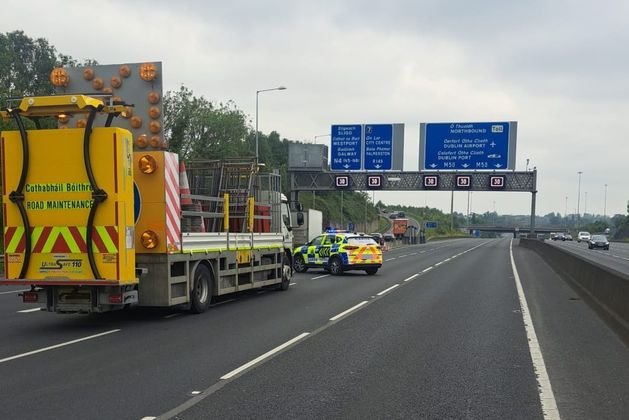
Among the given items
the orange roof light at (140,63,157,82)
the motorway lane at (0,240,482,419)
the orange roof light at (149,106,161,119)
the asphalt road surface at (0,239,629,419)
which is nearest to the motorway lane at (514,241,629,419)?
the asphalt road surface at (0,239,629,419)

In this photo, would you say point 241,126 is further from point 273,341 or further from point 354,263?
point 273,341

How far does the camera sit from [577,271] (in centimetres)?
1745

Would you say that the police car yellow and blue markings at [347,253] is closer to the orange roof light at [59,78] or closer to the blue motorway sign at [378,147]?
the orange roof light at [59,78]

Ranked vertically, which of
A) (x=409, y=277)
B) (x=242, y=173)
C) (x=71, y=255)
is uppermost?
(x=242, y=173)

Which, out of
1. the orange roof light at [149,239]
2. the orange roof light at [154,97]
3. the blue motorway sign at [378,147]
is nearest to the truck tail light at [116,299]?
the orange roof light at [149,239]

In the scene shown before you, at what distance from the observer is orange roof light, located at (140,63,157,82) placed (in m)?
10.1

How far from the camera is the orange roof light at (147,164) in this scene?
9844 mm

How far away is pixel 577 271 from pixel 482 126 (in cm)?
2297

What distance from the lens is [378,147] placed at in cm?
4072

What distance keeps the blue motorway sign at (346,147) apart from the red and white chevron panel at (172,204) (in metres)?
31.5

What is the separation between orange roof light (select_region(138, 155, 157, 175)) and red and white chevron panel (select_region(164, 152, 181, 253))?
20cm

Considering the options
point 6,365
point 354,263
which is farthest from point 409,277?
point 6,365

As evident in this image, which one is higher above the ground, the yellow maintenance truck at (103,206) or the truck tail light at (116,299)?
the yellow maintenance truck at (103,206)

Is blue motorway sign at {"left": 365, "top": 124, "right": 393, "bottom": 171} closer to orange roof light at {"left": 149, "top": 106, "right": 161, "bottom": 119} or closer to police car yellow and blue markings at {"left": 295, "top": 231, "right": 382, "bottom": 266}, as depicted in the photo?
police car yellow and blue markings at {"left": 295, "top": 231, "right": 382, "bottom": 266}
